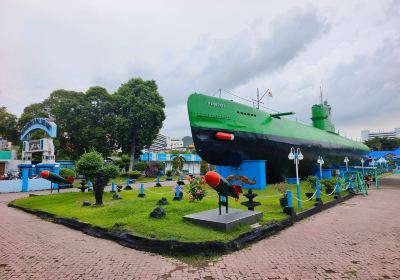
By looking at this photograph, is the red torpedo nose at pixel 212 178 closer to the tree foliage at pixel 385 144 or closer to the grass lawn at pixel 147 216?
the grass lawn at pixel 147 216

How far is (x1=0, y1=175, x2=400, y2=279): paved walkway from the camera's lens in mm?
5035

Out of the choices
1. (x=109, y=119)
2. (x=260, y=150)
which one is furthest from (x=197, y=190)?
(x=109, y=119)

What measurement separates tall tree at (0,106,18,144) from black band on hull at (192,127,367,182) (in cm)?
4179

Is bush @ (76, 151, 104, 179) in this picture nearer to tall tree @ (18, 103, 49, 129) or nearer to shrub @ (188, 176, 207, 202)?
shrub @ (188, 176, 207, 202)

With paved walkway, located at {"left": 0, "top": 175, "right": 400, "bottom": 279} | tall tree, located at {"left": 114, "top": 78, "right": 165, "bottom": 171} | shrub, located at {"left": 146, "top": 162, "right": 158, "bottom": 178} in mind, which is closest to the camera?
paved walkway, located at {"left": 0, "top": 175, "right": 400, "bottom": 279}

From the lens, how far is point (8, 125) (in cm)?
4347

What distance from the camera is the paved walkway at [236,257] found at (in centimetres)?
504

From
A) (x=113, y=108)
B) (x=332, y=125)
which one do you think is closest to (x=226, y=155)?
(x=332, y=125)

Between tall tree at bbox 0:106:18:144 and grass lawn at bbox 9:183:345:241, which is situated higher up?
tall tree at bbox 0:106:18:144

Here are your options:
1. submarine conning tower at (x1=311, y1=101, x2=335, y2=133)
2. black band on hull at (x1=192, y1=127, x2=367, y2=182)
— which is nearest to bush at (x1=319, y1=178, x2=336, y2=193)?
black band on hull at (x1=192, y1=127, x2=367, y2=182)

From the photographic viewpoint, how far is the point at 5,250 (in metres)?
6.53

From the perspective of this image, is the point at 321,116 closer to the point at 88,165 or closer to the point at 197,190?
the point at 197,190

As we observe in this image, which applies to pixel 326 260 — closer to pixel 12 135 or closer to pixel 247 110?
pixel 247 110

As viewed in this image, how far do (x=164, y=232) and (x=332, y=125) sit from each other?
103 ft
